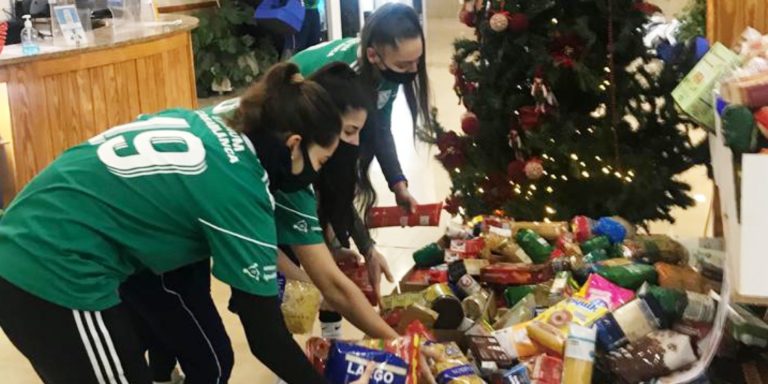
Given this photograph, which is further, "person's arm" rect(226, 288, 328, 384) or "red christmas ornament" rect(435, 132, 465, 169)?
"red christmas ornament" rect(435, 132, 465, 169)

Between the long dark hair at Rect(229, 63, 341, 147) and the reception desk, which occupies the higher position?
the long dark hair at Rect(229, 63, 341, 147)

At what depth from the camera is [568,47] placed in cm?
340

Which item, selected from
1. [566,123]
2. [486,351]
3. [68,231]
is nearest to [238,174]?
[68,231]

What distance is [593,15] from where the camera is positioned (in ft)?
11.3

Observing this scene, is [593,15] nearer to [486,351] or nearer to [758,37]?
[758,37]

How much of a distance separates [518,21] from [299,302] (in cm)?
144

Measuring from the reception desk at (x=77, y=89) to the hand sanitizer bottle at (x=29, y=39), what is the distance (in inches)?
1.8

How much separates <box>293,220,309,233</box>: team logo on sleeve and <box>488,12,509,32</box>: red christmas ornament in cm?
146

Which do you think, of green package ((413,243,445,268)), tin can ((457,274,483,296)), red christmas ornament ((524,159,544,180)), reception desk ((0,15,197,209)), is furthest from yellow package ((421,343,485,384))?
reception desk ((0,15,197,209))

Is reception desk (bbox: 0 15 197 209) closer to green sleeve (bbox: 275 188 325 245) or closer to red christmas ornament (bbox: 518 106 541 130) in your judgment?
red christmas ornament (bbox: 518 106 541 130)

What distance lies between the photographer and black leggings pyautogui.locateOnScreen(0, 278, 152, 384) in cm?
177

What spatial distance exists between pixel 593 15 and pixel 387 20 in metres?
1.14

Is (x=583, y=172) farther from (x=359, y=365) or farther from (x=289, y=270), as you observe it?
(x=359, y=365)

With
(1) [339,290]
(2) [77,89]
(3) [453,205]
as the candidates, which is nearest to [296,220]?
(1) [339,290]
